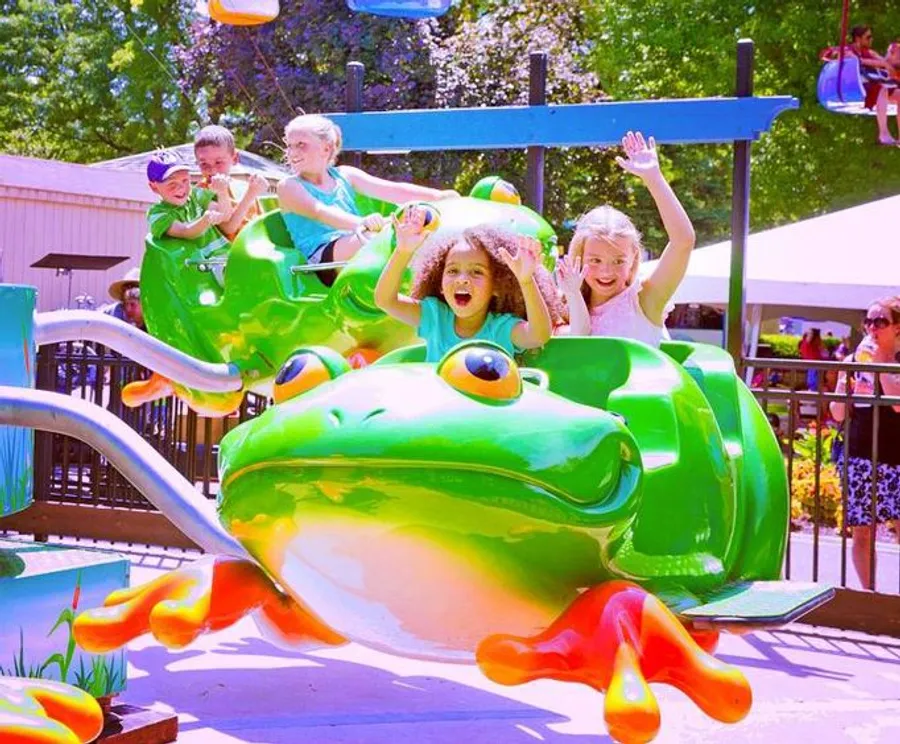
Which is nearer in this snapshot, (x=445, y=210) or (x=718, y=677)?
(x=718, y=677)

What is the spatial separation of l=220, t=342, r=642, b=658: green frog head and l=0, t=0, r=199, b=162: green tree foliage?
29872mm

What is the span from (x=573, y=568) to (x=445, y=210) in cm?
231

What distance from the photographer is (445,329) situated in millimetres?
2889

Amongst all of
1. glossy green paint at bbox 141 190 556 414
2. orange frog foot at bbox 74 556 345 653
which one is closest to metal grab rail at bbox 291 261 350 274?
glossy green paint at bbox 141 190 556 414

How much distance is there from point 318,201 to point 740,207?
207 cm

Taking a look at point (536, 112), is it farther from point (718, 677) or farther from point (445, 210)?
point (718, 677)

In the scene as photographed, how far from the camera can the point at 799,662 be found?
6434 mm

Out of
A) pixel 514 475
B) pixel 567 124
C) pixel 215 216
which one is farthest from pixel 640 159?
pixel 567 124

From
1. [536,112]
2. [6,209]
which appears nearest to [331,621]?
[536,112]

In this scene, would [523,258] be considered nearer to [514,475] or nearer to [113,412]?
[514,475]

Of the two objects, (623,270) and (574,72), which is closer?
(623,270)

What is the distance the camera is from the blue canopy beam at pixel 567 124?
5750 millimetres

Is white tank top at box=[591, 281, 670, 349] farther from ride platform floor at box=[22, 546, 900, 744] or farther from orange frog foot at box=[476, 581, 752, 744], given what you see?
ride platform floor at box=[22, 546, 900, 744]

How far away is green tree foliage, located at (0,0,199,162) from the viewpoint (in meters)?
32.2
